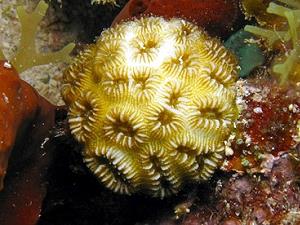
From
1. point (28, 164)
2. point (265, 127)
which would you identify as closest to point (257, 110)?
point (265, 127)

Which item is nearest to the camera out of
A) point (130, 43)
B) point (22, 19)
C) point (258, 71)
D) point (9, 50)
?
point (130, 43)

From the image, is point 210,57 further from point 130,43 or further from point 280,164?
point 280,164

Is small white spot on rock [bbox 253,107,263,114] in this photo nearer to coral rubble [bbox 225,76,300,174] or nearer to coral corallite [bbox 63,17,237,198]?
coral rubble [bbox 225,76,300,174]

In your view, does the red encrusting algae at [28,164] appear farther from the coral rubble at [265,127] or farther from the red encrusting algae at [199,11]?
the coral rubble at [265,127]

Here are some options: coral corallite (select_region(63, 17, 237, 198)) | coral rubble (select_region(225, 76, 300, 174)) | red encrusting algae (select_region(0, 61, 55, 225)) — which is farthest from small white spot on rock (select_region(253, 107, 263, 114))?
red encrusting algae (select_region(0, 61, 55, 225))

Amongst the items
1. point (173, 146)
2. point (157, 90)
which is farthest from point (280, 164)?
point (157, 90)

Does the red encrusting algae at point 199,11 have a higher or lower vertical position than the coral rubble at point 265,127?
higher

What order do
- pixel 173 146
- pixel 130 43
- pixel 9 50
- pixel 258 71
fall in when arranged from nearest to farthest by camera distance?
pixel 173 146
pixel 130 43
pixel 258 71
pixel 9 50

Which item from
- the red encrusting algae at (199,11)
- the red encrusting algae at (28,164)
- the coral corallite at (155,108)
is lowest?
the red encrusting algae at (28,164)

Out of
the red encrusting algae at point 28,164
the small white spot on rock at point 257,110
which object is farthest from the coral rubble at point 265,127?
the red encrusting algae at point 28,164
